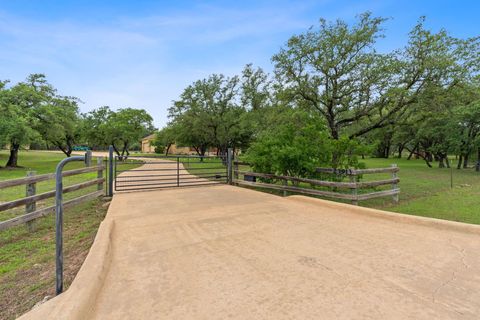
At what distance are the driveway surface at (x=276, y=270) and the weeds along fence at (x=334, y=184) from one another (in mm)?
1377

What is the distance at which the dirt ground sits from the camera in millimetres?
1876

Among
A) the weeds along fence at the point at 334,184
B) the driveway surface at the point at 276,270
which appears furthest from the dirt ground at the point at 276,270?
the weeds along fence at the point at 334,184

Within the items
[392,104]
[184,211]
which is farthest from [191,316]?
[392,104]

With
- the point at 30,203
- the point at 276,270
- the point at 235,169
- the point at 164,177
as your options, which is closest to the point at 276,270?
the point at 276,270

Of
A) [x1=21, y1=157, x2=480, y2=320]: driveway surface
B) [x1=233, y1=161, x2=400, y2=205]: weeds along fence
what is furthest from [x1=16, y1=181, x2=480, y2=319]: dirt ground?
[x1=233, y1=161, x2=400, y2=205]: weeds along fence

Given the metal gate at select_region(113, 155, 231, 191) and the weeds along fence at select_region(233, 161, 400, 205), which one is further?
the metal gate at select_region(113, 155, 231, 191)

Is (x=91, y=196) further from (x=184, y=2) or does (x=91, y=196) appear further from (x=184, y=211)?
(x=184, y=2)

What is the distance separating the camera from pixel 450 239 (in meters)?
3.44

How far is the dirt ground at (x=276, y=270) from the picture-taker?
6.15 ft

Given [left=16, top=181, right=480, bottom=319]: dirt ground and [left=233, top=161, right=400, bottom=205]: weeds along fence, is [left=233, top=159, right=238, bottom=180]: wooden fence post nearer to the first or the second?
[left=233, top=161, right=400, bottom=205]: weeds along fence

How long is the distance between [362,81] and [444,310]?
1242 centimetres

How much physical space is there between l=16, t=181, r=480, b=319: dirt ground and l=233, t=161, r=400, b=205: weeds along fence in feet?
4.46

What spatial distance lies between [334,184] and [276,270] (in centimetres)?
399

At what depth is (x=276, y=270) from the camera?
253 cm
